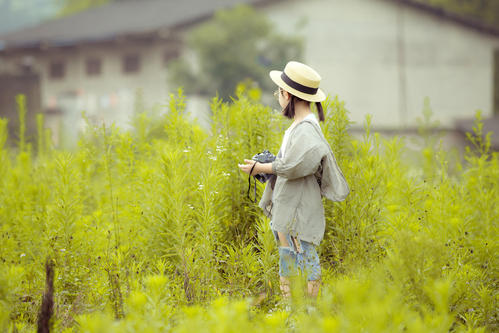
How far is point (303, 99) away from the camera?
12.5 ft

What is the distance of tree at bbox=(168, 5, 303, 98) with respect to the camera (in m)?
18.1

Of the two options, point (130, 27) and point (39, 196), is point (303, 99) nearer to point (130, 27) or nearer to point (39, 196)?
point (39, 196)

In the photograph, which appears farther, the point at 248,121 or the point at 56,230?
the point at 248,121

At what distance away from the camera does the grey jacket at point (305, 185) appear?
11.8ft

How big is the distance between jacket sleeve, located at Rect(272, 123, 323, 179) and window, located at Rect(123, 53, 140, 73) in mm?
20013

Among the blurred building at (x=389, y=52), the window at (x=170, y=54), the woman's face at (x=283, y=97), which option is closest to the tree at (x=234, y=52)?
the blurred building at (x=389, y=52)

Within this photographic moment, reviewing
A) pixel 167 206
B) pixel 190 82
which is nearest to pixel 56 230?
pixel 167 206

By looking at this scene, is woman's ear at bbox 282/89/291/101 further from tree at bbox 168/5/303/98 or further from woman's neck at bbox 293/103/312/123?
tree at bbox 168/5/303/98

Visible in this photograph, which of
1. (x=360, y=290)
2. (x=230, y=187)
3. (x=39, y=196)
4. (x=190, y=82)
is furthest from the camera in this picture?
(x=190, y=82)

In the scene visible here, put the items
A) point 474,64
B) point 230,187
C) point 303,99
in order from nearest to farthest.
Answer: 1. point 303,99
2. point 230,187
3. point 474,64

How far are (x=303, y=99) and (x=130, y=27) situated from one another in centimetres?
2008

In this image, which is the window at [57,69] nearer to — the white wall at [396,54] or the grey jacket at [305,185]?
the white wall at [396,54]

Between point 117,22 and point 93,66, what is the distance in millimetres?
2461

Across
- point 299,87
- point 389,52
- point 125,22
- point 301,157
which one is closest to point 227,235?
point 301,157
